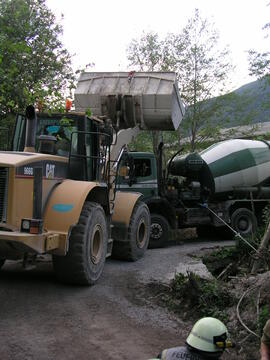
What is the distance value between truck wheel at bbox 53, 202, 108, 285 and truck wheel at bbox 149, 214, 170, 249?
16.3ft

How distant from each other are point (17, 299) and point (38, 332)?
4.31 feet

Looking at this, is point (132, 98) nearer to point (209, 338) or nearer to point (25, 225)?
point (25, 225)

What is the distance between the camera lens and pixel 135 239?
984 centimetres

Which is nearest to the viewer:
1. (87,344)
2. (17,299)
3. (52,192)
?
(87,344)

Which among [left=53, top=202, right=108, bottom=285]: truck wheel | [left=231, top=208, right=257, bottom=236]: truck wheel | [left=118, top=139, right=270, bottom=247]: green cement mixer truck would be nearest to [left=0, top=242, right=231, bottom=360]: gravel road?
[left=53, top=202, right=108, bottom=285]: truck wheel

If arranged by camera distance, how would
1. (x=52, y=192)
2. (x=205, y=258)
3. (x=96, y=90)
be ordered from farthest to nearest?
1. (x=96, y=90)
2. (x=205, y=258)
3. (x=52, y=192)

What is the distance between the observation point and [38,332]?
5.30 meters

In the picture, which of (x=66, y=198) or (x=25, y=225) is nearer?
(x=25, y=225)

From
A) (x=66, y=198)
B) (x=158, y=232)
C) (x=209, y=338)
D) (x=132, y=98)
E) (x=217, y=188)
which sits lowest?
(x=158, y=232)

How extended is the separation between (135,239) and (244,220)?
224 inches

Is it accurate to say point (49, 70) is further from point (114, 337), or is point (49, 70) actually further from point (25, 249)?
point (114, 337)

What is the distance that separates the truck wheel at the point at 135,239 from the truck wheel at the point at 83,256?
6.44 feet

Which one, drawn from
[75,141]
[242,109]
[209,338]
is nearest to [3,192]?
[75,141]

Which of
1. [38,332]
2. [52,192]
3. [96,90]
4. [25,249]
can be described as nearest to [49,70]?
[96,90]
